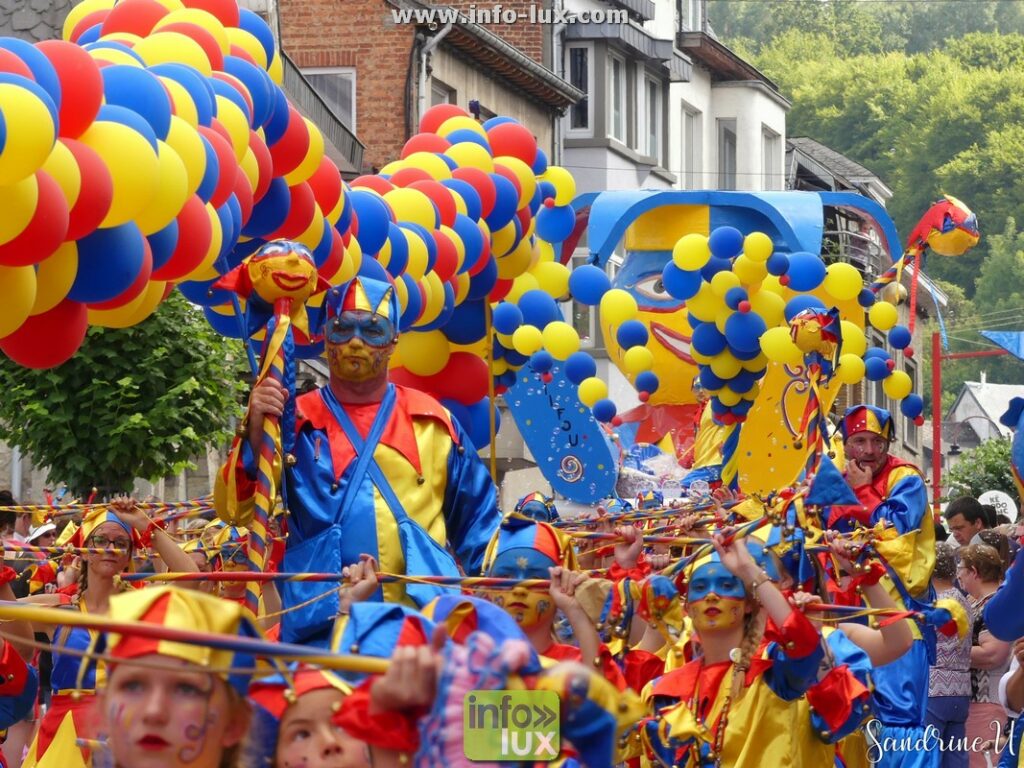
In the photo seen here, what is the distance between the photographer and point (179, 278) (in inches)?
349

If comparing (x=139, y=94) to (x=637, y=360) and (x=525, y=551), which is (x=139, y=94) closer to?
(x=525, y=551)

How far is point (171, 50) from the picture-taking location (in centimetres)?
915

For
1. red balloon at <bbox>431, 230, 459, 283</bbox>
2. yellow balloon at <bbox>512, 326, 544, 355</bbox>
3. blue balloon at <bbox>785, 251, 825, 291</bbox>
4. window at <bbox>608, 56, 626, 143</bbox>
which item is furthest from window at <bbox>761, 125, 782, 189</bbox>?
red balloon at <bbox>431, 230, 459, 283</bbox>

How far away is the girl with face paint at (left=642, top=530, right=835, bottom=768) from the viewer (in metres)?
6.52

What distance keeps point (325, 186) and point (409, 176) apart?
5.57ft

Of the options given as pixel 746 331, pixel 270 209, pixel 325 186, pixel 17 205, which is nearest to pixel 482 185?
pixel 325 186

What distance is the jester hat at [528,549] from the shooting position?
6.78 m

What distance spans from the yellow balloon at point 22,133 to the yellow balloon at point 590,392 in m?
8.66

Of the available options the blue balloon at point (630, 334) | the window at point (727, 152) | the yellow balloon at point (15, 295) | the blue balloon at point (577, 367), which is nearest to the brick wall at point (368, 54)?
the blue balloon at point (630, 334)

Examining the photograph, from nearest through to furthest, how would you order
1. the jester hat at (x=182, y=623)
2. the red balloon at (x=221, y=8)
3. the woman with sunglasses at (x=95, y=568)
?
the jester hat at (x=182, y=623)
the woman with sunglasses at (x=95, y=568)
the red balloon at (x=221, y=8)

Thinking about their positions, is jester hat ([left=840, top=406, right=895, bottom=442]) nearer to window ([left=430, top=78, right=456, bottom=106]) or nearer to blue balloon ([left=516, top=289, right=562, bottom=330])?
blue balloon ([left=516, top=289, right=562, bottom=330])

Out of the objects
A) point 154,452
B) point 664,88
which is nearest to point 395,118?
point 664,88

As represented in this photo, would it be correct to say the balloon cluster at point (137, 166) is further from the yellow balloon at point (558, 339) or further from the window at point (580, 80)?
the window at point (580, 80)

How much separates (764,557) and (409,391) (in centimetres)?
147
